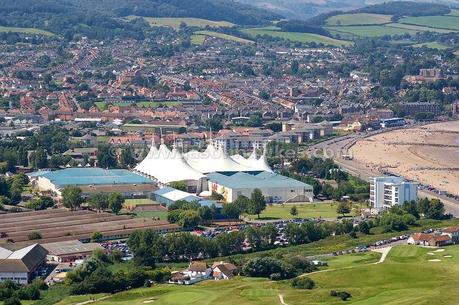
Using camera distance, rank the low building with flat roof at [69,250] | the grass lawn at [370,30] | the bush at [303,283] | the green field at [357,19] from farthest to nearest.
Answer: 1. the green field at [357,19]
2. the grass lawn at [370,30]
3. the low building with flat roof at [69,250]
4. the bush at [303,283]

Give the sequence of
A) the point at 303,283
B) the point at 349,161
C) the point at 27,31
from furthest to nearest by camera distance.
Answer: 1. the point at 27,31
2. the point at 349,161
3. the point at 303,283

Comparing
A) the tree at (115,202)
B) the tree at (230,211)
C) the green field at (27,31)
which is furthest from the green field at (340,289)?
the green field at (27,31)

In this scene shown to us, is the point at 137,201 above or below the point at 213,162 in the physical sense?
below

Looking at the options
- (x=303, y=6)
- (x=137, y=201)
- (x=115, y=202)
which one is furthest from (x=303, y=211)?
(x=303, y=6)

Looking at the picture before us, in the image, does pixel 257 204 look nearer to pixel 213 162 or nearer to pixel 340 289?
pixel 213 162

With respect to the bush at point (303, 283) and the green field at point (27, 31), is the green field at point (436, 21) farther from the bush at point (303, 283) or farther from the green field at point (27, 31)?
the bush at point (303, 283)

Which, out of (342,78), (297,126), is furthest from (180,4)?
(297,126)

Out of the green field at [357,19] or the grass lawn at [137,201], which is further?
the green field at [357,19]

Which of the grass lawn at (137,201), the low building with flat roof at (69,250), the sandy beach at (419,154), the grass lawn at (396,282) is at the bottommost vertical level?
the sandy beach at (419,154)
